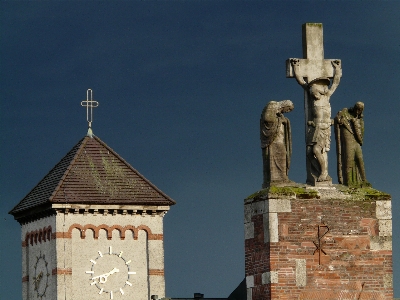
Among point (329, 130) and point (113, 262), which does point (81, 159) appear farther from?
point (329, 130)

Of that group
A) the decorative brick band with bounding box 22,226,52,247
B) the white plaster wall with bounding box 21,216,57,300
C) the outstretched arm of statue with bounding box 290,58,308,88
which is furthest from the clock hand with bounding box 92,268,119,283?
the outstretched arm of statue with bounding box 290,58,308,88

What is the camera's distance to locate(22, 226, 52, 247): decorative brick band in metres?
67.7

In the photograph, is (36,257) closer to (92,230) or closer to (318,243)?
(92,230)

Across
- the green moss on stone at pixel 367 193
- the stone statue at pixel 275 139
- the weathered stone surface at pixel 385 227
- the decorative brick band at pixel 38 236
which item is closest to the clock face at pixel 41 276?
the decorative brick band at pixel 38 236

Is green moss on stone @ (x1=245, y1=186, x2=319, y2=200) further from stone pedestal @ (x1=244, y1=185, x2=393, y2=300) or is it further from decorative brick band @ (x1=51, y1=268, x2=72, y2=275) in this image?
decorative brick band @ (x1=51, y1=268, x2=72, y2=275)

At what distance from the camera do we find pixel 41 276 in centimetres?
6831

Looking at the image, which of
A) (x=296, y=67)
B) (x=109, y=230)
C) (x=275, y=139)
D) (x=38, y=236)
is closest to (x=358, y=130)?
(x=275, y=139)

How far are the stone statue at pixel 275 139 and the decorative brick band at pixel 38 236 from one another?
35.1 meters

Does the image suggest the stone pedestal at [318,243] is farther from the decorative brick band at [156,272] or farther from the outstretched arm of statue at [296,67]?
the decorative brick band at [156,272]

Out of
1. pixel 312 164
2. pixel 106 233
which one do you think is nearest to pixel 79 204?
pixel 106 233

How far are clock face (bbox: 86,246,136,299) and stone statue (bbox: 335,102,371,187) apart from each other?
35200 millimetres

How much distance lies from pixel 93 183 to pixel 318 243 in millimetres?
35376

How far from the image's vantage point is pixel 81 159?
224ft

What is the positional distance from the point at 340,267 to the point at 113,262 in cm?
3656
